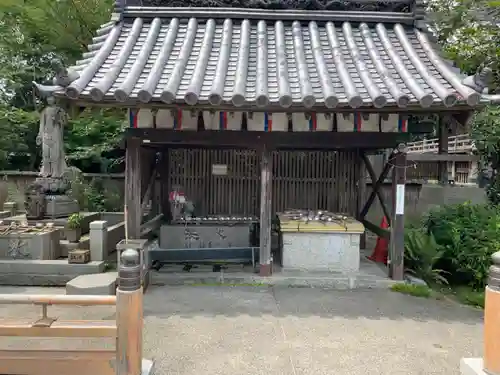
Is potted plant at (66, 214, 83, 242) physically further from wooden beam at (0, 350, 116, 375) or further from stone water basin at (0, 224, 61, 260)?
wooden beam at (0, 350, 116, 375)

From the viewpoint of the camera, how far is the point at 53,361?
3.65 m

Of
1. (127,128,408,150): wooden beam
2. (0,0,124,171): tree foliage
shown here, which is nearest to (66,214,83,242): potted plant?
(127,128,408,150): wooden beam

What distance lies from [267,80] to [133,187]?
3.10 meters

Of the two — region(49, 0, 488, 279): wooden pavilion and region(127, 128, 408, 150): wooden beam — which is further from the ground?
region(49, 0, 488, 279): wooden pavilion

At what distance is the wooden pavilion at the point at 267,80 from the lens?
593 cm

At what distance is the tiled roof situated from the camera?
5824mm

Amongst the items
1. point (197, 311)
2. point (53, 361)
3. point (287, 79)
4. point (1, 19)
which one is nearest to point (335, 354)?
point (197, 311)

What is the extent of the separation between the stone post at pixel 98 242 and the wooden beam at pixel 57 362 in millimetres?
4186

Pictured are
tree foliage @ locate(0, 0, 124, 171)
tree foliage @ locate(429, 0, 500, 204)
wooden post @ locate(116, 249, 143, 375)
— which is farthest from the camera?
tree foliage @ locate(0, 0, 124, 171)

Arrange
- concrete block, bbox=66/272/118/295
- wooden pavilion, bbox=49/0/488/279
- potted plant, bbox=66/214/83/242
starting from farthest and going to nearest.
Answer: potted plant, bbox=66/214/83/242, concrete block, bbox=66/272/118/295, wooden pavilion, bbox=49/0/488/279

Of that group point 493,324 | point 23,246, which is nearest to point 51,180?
point 23,246

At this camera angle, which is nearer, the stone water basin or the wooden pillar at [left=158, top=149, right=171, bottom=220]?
the stone water basin

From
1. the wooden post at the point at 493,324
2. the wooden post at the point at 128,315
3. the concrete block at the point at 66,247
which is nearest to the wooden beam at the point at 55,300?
the wooden post at the point at 128,315

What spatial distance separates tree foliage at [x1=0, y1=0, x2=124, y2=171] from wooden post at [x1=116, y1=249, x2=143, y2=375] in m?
11.4
